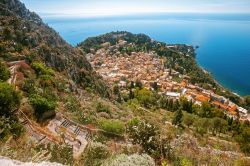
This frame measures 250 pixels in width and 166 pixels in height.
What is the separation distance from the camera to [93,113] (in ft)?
57.7

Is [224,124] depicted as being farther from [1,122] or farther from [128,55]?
[128,55]

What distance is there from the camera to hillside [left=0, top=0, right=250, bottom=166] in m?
7.44

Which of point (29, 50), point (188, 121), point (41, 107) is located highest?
point (29, 50)

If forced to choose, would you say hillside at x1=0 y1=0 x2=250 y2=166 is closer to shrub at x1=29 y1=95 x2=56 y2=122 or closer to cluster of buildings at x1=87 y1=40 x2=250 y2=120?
shrub at x1=29 y1=95 x2=56 y2=122

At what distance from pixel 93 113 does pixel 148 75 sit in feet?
173

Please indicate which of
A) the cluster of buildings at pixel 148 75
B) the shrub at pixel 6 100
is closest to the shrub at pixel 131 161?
the shrub at pixel 6 100

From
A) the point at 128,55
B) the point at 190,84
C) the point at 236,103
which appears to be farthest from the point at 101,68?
the point at 236,103

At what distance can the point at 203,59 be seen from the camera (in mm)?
112188

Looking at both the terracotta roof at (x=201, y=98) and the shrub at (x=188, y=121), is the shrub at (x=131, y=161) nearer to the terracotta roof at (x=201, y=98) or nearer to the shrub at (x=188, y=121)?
the shrub at (x=188, y=121)

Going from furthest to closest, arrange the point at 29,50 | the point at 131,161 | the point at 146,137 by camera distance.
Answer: the point at 29,50 → the point at 146,137 → the point at 131,161

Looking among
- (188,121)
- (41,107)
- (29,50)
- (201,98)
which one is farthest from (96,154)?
(201,98)

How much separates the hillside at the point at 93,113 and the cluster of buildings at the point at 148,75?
32cm

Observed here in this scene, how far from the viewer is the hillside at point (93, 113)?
744cm

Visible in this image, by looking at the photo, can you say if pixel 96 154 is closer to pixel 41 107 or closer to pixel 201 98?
pixel 41 107
